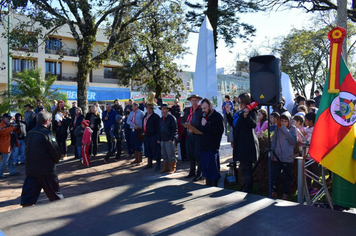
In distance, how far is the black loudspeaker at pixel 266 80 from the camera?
244 inches

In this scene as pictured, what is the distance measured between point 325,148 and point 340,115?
50cm

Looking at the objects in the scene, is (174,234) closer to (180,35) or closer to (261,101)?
(261,101)

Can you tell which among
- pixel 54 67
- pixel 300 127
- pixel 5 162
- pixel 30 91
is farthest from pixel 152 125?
pixel 54 67

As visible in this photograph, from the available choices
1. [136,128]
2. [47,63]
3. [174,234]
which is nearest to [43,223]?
[174,234]

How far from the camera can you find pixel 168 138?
9203 millimetres

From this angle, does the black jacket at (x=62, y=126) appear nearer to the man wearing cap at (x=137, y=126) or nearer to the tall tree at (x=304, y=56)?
the man wearing cap at (x=137, y=126)

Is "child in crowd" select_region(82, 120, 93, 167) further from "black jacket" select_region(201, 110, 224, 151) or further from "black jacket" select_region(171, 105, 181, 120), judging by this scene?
"black jacket" select_region(201, 110, 224, 151)

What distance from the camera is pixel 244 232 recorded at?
9.39 ft

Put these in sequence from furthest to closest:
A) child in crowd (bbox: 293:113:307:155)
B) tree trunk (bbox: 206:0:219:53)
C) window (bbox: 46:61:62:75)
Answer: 1. window (bbox: 46:61:62:75)
2. tree trunk (bbox: 206:0:219:53)
3. child in crowd (bbox: 293:113:307:155)

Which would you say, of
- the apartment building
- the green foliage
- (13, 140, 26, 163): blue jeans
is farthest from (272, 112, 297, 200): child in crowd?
the apartment building

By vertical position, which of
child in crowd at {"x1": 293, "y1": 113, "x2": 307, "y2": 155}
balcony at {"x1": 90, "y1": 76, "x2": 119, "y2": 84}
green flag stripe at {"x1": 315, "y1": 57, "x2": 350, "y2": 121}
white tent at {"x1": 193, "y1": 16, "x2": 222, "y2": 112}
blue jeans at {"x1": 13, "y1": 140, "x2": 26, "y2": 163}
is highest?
balcony at {"x1": 90, "y1": 76, "x2": 119, "y2": 84}

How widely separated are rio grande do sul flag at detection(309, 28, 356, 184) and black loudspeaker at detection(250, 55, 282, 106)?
4.92ft

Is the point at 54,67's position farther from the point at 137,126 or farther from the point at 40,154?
the point at 40,154

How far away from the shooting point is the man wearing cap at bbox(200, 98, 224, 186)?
680cm
